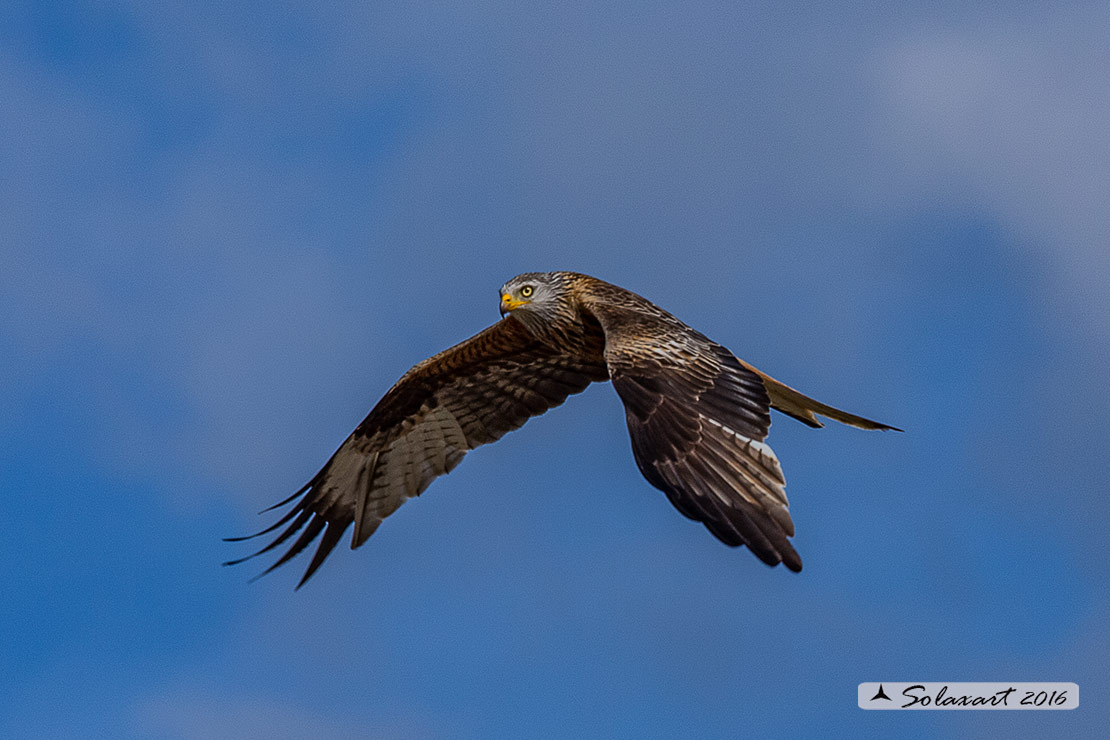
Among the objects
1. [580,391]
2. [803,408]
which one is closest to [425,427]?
[580,391]

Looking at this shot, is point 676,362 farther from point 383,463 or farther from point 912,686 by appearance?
point 383,463

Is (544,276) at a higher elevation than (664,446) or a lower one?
higher

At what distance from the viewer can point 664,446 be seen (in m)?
8.93

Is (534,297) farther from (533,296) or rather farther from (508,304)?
(508,304)

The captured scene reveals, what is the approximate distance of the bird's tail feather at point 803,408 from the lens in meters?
10.9

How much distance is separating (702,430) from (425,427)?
395 cm

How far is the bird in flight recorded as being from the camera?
861 cm

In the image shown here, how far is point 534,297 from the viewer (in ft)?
37.4

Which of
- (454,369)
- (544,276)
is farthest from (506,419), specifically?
(544,276)

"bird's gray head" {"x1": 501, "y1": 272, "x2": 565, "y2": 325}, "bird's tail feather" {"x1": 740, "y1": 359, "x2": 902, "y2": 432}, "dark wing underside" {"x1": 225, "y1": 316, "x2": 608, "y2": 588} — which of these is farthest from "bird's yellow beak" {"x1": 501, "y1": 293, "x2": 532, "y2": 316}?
"bird's tail feather" {"x1": 740, "y1": 359, "x2": 902, "y2": 432}

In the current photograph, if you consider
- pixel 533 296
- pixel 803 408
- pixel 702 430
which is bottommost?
pixel 702 430

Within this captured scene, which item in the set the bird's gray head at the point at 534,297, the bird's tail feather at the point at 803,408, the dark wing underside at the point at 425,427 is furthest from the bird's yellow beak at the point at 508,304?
the bird's tail feather at the point at 803,408

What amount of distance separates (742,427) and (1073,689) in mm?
3240

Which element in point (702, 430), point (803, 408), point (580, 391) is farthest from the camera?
point (580, 391)
